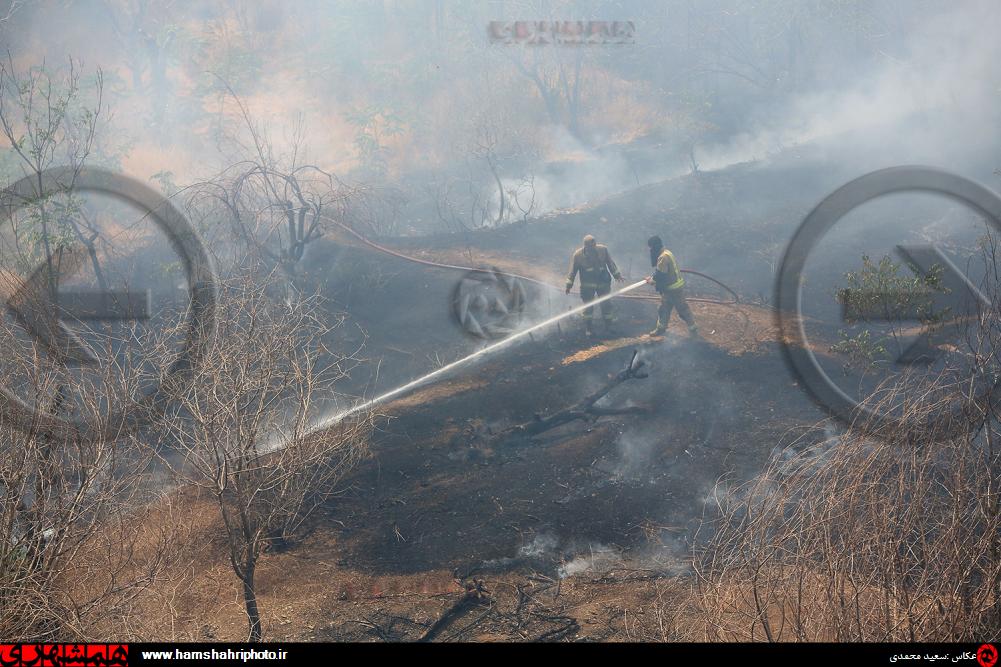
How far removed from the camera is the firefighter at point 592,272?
11.1m

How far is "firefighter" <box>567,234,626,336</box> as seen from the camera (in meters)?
11.1

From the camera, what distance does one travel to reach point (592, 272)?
11125mm

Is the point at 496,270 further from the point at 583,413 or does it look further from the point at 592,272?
the point at 583,413

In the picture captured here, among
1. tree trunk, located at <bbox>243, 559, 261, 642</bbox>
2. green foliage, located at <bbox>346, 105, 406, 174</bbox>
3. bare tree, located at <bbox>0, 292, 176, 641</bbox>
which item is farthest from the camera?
green foliage, located at <bbox>346, 105, 406, 174</bbox>

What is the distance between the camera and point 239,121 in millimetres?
27094

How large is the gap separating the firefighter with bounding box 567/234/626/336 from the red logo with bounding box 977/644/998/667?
765 centimetres

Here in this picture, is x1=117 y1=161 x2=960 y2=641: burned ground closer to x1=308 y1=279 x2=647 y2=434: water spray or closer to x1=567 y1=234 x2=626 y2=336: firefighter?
x1=308 y1=279 x2=647 y2=434: water spray

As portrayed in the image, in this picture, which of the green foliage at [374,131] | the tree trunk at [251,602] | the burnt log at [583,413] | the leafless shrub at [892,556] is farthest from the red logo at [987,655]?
the green foliage at [374,131]

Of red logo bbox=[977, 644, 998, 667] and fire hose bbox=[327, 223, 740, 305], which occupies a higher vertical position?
fire hose bbox=[327, 223, 740, 305]

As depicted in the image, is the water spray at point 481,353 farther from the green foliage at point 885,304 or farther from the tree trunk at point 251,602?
the tree trunk at point 251,602

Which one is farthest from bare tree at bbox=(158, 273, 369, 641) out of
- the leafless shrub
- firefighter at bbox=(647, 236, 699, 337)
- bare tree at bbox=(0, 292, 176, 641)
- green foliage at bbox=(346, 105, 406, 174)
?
green foliage at bbox=(346, 105, 406, 174)

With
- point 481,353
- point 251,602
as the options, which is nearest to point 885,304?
point 481,353

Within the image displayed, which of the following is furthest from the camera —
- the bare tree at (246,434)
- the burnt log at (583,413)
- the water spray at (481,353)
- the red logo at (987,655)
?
the water spray at (481,353)

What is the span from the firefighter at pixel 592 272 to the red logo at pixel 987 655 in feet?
25.1
